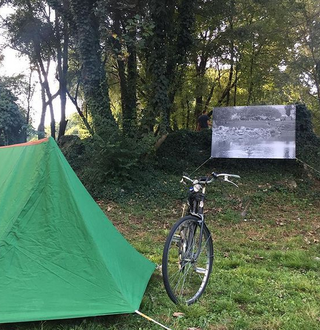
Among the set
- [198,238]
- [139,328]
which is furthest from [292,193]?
[139,328]

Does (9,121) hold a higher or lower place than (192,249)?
higher

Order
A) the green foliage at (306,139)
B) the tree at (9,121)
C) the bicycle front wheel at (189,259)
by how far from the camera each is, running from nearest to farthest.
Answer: the bicycle front wheel at (189,259) < the green foliage at (306,139) < the tree at (9,121)

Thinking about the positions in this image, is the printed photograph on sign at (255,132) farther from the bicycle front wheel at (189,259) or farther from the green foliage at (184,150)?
the bicycle front wheel at (189,259)

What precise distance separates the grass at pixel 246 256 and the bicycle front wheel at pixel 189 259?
4.7 inches

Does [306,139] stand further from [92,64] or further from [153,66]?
[92,64]

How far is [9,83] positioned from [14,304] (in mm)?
15921

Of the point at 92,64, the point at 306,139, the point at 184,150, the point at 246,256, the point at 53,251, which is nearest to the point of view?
the point at 53,251

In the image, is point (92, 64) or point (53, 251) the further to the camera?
point (92, 64)

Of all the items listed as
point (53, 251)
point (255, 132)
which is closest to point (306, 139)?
point (255, 132)

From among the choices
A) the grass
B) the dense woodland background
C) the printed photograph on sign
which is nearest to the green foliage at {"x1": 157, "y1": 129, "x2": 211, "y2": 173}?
the dense woodland background

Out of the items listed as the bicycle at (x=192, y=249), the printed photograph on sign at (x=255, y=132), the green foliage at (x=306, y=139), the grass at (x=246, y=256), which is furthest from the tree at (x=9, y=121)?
the bicycle at (x=192, y=249)

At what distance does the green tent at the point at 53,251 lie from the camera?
2416mm

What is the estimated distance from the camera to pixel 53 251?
104 inches

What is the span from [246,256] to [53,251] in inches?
118
